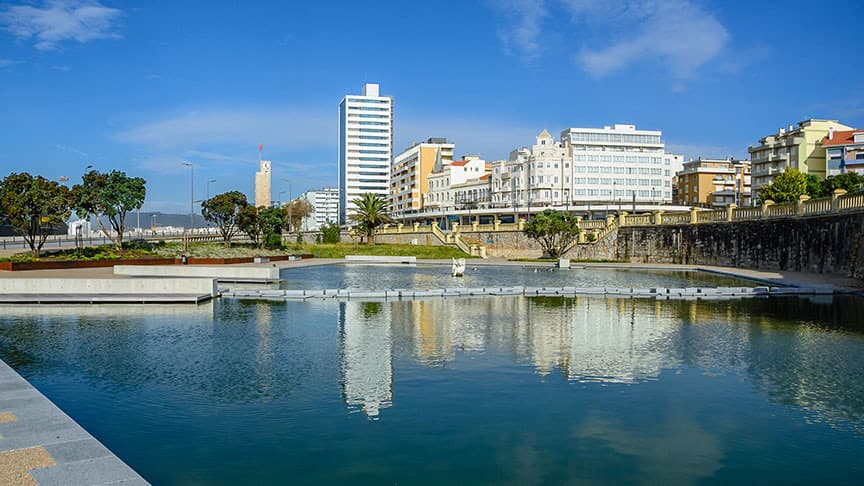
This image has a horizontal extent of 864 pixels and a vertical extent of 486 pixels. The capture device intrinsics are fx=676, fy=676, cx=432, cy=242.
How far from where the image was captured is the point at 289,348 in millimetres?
19453

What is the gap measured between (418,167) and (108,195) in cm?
10293

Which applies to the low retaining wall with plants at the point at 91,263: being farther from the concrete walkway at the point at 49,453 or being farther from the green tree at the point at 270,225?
the concrete walkway at the point at 49,453

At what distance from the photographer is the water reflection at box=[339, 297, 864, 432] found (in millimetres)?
15541

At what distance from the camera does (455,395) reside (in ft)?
47.3

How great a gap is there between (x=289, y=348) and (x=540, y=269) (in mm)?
41787

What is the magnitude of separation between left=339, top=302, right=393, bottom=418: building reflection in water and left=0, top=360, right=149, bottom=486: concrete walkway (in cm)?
493

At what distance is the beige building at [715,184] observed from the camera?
131875mm

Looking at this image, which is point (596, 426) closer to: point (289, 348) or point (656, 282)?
point (289, 348)

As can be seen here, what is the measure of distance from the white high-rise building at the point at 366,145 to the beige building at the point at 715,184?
3271 inches

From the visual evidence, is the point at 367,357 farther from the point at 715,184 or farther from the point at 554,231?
the point at 715,184

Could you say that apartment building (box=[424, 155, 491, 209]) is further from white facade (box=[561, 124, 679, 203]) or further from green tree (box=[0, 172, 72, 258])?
green tree (box=[0, 172, 72, 258])

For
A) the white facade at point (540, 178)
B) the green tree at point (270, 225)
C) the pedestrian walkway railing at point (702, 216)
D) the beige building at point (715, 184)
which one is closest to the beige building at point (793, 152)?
the beige building at point (715, 184)

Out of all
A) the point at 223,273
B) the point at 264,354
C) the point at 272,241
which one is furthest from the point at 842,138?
the point at 264,354

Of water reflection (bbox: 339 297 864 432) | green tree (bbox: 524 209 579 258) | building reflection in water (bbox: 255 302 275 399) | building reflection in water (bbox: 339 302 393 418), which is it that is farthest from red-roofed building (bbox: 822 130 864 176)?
building reflection in water (bbox: 255 302 275 399)
